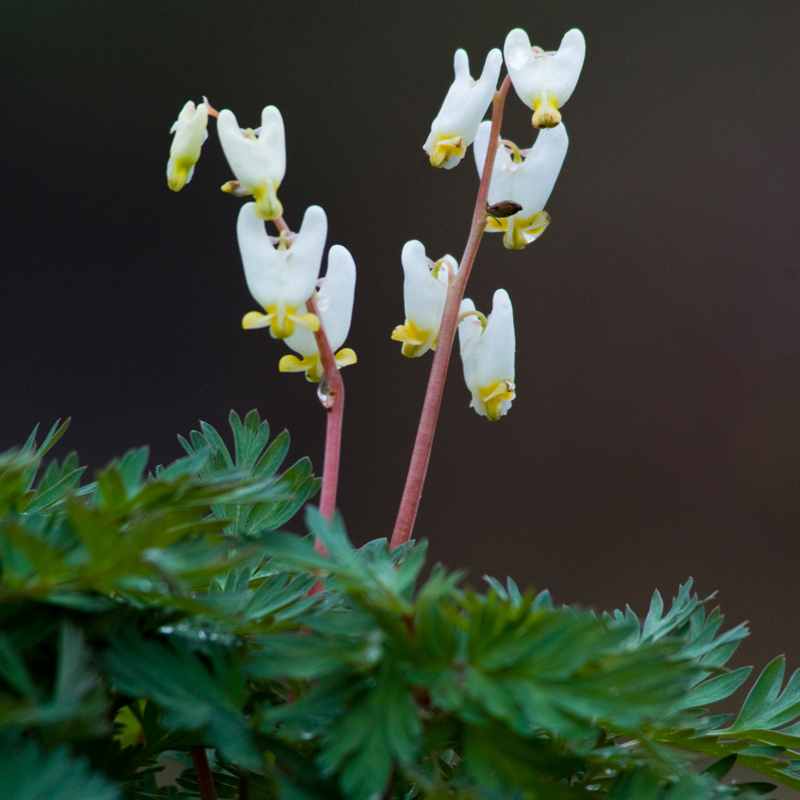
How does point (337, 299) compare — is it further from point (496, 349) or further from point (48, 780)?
point (48, 780)

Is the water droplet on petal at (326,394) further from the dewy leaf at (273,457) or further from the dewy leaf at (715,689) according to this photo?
the dewy leaf at (715,689)

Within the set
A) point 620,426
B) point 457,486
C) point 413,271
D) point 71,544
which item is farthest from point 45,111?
point 71,544

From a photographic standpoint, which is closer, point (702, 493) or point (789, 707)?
point (789, 707)

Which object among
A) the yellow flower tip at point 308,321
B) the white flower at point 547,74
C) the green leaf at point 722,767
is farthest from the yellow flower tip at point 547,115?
the green leaf at point 722,767

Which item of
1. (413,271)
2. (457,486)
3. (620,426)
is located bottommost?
(457,486)

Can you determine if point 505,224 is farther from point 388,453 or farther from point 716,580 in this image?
point 716,580

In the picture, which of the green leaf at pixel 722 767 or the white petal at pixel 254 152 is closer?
the green leaf at pixel 722 767
